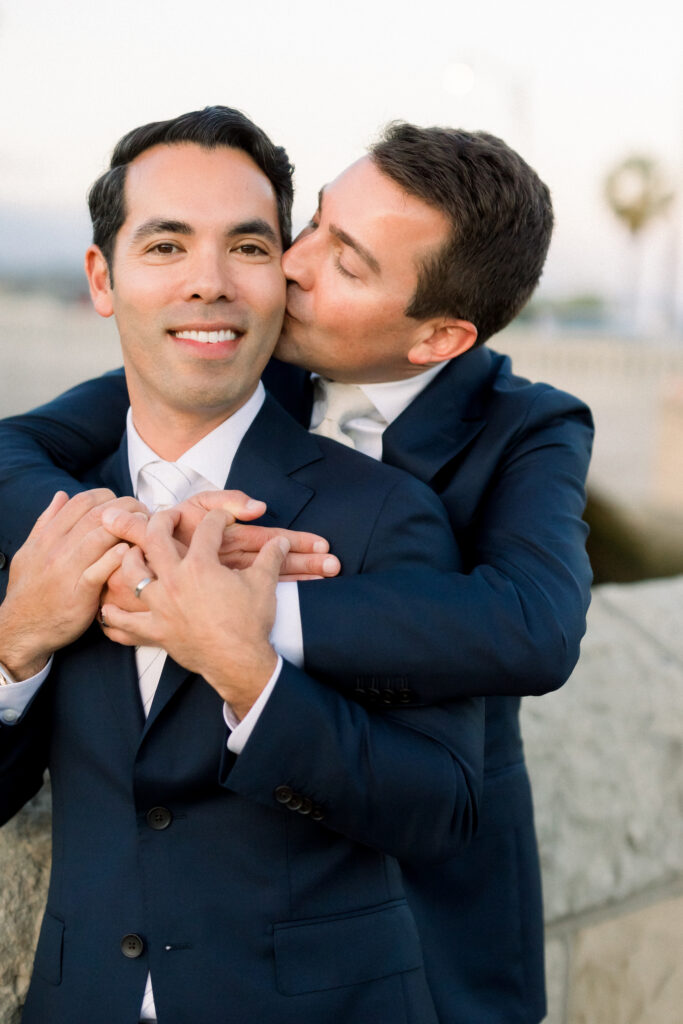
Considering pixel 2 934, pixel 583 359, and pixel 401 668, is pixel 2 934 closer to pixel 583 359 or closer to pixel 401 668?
pixel 401 668

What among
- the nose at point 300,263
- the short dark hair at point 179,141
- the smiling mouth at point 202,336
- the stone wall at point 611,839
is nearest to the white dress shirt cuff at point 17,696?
the smiling mouth at point 202,336

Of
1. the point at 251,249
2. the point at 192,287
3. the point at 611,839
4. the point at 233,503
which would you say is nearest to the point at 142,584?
the point at 233,503

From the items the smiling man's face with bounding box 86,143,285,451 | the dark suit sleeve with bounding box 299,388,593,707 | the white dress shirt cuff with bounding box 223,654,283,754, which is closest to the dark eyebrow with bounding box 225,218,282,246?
the smiling man's face with bounding box 86,143,285,451

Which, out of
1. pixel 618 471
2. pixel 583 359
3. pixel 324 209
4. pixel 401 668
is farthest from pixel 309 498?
pixel 583 359

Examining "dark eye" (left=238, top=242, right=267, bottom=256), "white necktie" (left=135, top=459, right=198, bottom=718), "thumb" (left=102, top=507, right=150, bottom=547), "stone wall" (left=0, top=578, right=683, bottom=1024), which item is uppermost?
"dark eye" (left=238, top=242, right=267, bottom=256)

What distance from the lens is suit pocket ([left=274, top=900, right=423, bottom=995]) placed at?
73.6 inches

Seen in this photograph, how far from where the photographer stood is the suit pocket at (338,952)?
1870mm

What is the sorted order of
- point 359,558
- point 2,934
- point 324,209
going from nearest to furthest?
1. point 359,558
2. point 2,934
3. point 324,209

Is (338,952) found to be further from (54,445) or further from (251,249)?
(251,249)

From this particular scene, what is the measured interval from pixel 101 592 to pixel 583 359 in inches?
1261

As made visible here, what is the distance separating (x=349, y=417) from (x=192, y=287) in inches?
22.4

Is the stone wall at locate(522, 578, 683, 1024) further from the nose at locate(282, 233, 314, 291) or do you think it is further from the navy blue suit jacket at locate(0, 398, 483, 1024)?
the nose at locate(282, 233, 314, 291)

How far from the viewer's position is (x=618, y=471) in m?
23.2

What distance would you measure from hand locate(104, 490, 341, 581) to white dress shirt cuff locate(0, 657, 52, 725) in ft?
0.88
